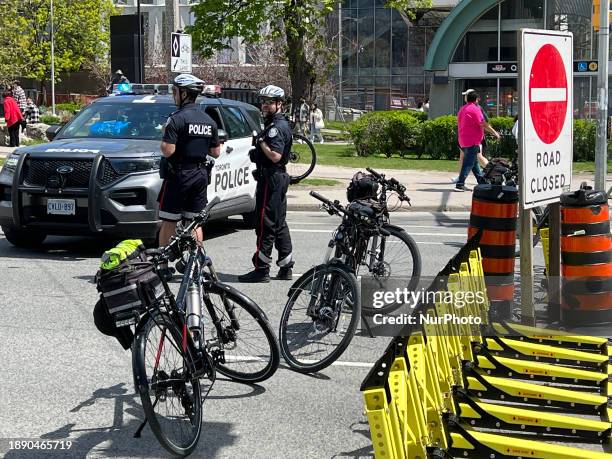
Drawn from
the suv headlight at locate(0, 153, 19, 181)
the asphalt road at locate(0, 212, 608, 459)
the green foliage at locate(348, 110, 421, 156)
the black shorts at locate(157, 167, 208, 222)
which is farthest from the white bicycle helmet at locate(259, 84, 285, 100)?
the green foliage at locate(348, 110, 421, 156)

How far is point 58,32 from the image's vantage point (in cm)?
6241

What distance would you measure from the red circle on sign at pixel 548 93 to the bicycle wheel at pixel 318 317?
167 centimetres

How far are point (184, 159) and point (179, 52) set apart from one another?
10.4m

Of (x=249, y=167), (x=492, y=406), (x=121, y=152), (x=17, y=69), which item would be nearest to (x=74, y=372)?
(x=492, y=406)

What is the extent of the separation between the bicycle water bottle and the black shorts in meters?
3.16

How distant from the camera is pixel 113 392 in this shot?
20.5 feet

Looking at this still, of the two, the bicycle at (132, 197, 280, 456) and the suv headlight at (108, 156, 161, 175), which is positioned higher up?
the suv headlight at (108, 156, 161, 175)

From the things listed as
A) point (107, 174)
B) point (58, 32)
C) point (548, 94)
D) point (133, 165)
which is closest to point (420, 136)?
point (133, 165)

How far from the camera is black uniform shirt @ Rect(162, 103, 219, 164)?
28.1 ft

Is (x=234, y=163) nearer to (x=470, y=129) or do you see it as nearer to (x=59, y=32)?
(x=470, y=129)

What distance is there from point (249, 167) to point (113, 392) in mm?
6680

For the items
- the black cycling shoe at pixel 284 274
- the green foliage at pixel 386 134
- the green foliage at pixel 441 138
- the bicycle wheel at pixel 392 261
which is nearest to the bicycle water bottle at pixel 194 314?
the bicycle wheel at pixel 392 261

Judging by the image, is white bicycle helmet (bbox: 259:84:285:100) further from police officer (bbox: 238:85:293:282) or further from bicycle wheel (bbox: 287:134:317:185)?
bicycle wheel (bbox: 287:134:317:185)

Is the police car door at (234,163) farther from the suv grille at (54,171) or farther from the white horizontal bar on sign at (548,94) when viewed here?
the white horizontal bar on sign at (548,94)
